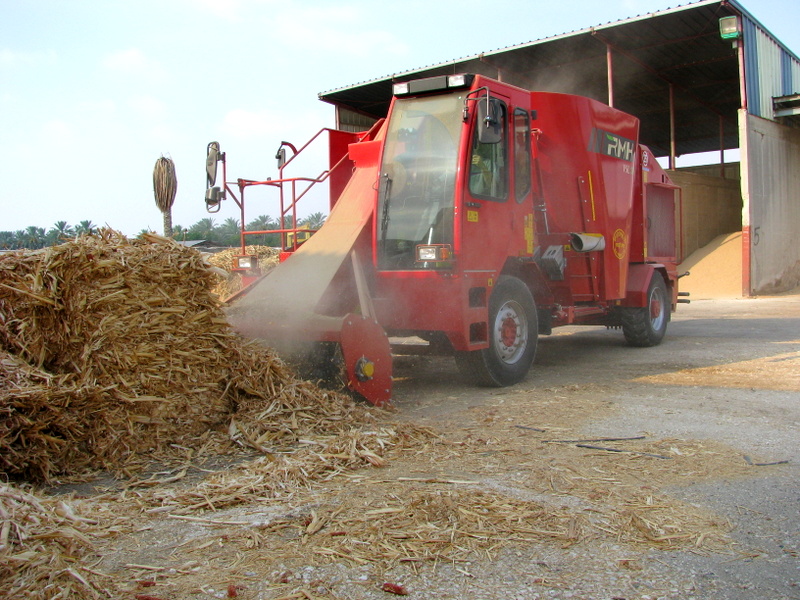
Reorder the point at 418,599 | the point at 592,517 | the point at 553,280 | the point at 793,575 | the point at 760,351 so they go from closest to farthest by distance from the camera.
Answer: the point at 418,599, the point at 793,575, the point at 592,517, the point at 553,280, the point at 760,351

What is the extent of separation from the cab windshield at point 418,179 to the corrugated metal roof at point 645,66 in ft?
38.6

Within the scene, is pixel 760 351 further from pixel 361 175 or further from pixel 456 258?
pixel 361 175

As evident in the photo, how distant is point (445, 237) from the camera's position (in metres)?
6.33

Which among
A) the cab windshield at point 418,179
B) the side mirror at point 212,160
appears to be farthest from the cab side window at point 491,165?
the side mirror at point 212,160

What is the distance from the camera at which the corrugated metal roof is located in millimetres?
16859

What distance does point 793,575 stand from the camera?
2777 mm

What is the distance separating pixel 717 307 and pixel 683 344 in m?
6.90

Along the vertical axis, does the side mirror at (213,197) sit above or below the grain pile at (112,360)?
above

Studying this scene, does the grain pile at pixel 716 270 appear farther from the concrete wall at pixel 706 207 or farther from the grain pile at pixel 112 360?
the grain pile at pixel 112 360

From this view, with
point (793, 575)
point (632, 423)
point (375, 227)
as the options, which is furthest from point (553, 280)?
point (793, 575)

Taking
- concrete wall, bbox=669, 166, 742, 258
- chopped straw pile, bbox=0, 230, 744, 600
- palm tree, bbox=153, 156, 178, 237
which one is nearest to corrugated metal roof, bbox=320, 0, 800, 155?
concrete wall, bbox=669, 166, 742, 258

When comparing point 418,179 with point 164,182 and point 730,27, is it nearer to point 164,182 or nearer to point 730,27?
point 164,182

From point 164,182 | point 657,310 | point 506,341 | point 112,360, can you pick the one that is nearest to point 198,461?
point 112,360

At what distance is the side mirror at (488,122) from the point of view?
6.09 meters
